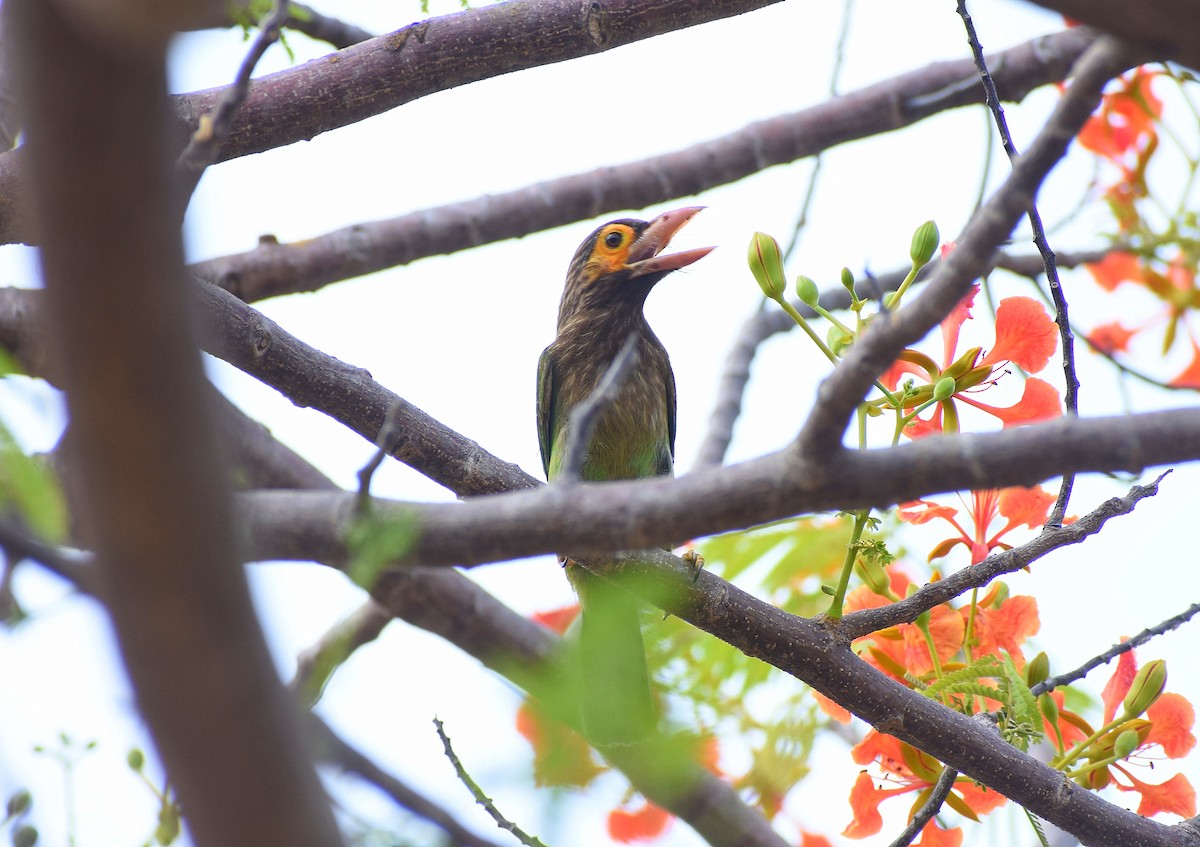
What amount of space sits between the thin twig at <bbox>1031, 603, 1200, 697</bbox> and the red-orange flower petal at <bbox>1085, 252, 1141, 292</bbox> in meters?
1.97

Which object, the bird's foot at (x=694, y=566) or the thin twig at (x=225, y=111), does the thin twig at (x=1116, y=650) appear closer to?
the bird's foot at (x=694, y=566)

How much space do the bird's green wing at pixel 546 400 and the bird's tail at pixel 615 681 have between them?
2853mm

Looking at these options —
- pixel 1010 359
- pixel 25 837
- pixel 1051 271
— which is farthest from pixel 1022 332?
pixel 25 837

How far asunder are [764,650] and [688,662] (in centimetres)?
23

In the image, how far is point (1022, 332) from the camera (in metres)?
2.47

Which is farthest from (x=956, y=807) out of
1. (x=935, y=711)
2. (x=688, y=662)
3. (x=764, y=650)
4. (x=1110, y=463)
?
(x=1110, y=463)

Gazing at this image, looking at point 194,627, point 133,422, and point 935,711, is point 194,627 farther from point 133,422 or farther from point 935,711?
point 935,711

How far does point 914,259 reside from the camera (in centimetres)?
228

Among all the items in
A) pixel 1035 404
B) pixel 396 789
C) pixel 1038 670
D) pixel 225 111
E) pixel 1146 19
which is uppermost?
pixel 1035 404

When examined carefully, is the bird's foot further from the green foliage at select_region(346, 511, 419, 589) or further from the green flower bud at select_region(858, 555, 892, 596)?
the green foliage at select_region(346, 511, 419, 589)

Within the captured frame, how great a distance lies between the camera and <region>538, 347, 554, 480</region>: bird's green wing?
4750 mm

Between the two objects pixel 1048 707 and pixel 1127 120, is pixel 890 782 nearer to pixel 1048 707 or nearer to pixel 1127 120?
pixel 1048 707

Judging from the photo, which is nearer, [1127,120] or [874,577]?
[874,577]

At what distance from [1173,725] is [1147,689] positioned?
0.71ft
